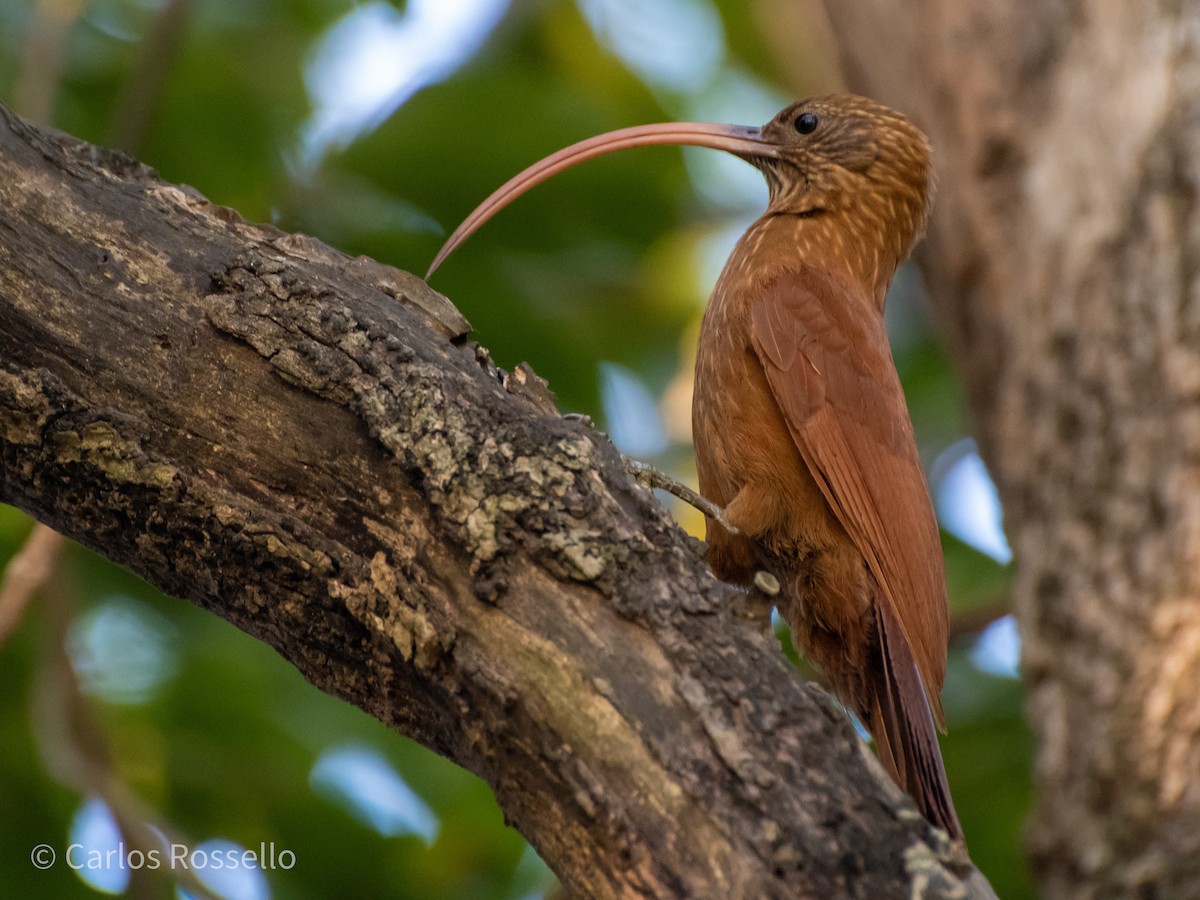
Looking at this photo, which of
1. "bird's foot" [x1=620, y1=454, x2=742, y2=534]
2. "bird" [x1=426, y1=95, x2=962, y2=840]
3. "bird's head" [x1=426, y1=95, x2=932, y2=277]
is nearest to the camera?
"bird" [x1=426, y1=95, x2=962, y2=840]

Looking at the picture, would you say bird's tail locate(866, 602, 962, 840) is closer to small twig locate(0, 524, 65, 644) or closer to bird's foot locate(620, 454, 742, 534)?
bird's foot locate(620, 454, 742, 534)

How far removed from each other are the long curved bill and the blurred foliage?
355 millimetres

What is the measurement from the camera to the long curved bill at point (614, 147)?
3.25 meters

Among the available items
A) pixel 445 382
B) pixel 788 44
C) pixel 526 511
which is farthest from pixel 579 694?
pixel 788 44

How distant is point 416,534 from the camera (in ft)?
6.71

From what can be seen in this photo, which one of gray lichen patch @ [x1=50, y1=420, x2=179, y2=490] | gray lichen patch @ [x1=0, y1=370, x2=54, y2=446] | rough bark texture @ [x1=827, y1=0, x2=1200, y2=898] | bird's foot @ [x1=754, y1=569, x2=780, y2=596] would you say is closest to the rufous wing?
rough bark texture @ [x1=827, y1=0, x2=1200, y2=898]

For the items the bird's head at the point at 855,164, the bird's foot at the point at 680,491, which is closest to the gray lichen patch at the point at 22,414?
the bird's foot at the point at 680,491

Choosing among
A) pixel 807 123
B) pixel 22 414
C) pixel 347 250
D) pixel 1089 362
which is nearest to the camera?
pixel 22 414

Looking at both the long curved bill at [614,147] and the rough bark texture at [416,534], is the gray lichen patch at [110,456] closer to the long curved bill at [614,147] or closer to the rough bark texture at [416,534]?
the rough bark texture at [416,534]

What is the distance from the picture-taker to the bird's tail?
2.77m

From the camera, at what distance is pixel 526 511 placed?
2.01 meters

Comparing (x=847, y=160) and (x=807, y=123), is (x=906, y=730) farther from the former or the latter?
(x=807, y=123)

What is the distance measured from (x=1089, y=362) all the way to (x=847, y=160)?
0.87 meters

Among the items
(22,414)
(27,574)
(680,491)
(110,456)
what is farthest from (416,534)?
(27,574)
